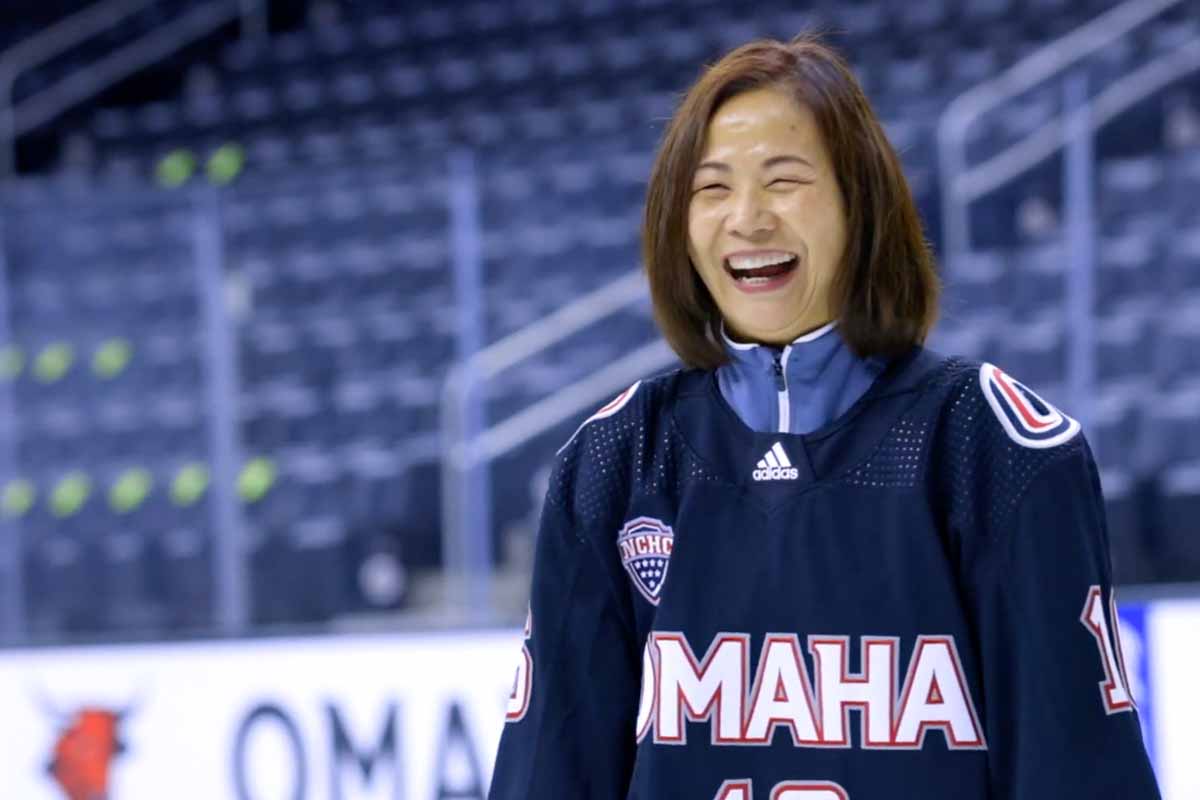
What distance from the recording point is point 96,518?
5496 mm

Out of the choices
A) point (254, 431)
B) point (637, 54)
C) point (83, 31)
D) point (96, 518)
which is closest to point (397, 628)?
point (254, 431)

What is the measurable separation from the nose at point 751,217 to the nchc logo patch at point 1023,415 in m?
0.18

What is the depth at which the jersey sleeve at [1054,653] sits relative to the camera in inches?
47.4

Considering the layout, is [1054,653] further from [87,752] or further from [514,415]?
[514,415]

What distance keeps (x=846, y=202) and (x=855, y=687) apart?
13.2 inches

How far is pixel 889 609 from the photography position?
4.09 ft

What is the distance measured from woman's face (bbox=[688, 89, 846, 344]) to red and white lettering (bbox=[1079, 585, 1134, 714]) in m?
0.27

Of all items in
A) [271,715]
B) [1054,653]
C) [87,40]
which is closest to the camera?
[1054,653]

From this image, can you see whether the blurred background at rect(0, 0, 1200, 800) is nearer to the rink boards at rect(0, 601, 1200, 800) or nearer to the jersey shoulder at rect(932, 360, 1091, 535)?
the rink boards at rect(0, 601, 1200, 800)

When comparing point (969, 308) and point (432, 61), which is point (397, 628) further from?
point (432, 61)

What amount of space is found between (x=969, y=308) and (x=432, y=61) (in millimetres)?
4456

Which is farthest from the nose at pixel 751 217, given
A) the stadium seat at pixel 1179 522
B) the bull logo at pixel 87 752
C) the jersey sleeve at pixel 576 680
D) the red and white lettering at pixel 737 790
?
the stadium seat at pixel 1179 522

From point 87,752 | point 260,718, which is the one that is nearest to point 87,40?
point 87,752

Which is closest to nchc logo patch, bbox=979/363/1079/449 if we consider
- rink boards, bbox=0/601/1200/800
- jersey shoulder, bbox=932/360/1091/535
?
jersey shoulder, bbox=932/360/1091/535
